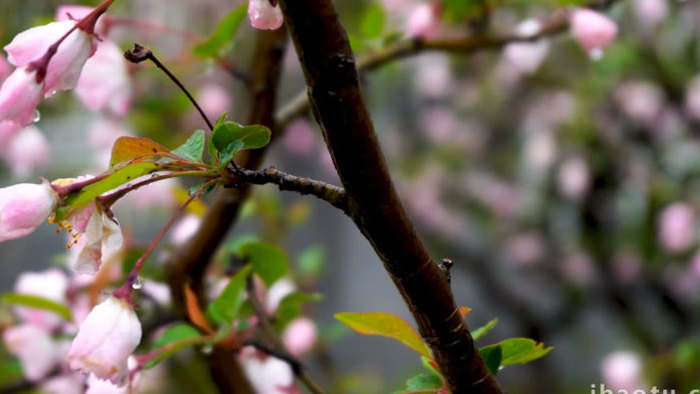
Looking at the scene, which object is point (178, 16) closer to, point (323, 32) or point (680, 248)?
point (680, 248)

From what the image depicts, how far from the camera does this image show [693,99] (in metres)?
1.61

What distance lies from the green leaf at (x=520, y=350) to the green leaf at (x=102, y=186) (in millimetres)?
200

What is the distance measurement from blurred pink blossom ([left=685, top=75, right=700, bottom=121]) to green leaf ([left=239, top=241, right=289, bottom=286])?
130 cm

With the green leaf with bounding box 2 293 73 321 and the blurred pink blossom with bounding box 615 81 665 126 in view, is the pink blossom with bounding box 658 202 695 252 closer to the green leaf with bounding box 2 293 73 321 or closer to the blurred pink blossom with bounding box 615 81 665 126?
the blurred pink blossom with bounding box 615 81 665 126

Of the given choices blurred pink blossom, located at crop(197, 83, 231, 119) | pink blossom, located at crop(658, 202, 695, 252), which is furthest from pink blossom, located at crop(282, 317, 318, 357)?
pink blossom, located at crop(658, 202, 695, 252)

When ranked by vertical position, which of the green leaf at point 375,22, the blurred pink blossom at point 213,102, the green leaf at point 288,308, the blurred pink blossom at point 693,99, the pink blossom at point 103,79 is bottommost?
the green leaf at point 288,308

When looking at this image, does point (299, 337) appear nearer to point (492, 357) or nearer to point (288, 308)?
point (288, 308)

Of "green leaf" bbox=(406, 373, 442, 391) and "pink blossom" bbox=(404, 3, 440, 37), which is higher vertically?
"pink blossom" bbox=(404, 3, 440, 37)

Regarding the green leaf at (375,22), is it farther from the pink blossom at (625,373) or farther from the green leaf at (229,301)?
the pink blossom at (625,373)

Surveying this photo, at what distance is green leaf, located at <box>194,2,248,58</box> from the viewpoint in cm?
58

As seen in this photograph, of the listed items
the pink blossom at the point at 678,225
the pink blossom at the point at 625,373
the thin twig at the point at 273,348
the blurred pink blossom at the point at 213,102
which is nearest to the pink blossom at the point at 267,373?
the thin twig at the point at 273,348

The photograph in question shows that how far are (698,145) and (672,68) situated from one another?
19cm

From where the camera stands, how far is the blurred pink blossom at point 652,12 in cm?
164

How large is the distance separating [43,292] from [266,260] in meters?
0.26
